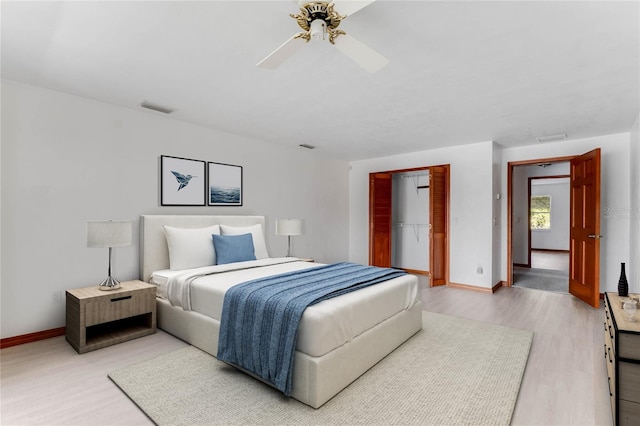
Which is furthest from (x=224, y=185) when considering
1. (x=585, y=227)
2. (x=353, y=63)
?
(x=585, y=227)

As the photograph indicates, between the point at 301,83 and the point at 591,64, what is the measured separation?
2.32 m

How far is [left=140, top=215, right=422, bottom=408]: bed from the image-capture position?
2059 millimetres

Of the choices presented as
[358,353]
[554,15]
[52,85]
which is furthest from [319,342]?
[52,85]

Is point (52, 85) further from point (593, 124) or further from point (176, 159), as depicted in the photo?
point (593, 124)

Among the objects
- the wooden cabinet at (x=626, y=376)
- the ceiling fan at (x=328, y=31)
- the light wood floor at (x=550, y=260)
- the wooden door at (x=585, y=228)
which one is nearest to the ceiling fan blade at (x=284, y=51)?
the ceiling fan at (x=328, y=31)

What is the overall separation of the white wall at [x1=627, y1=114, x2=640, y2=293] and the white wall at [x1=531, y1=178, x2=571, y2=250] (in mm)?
6592

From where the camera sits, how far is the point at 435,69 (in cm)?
263

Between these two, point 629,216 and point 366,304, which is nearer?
point 366,304

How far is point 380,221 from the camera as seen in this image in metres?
6.64

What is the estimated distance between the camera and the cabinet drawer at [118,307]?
2.84 metres

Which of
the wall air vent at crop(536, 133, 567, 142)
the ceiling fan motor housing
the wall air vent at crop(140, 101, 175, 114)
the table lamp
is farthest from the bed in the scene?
the wall air vent at crop(536, 133, 567, 142)

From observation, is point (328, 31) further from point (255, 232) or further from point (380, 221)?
point (380, 221)

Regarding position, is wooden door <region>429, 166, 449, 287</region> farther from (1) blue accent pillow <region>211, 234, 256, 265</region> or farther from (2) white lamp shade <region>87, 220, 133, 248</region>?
(2) white lamp shade <region>87, 220, 133, 248</region>

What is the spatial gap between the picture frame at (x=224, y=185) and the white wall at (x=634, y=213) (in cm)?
503
